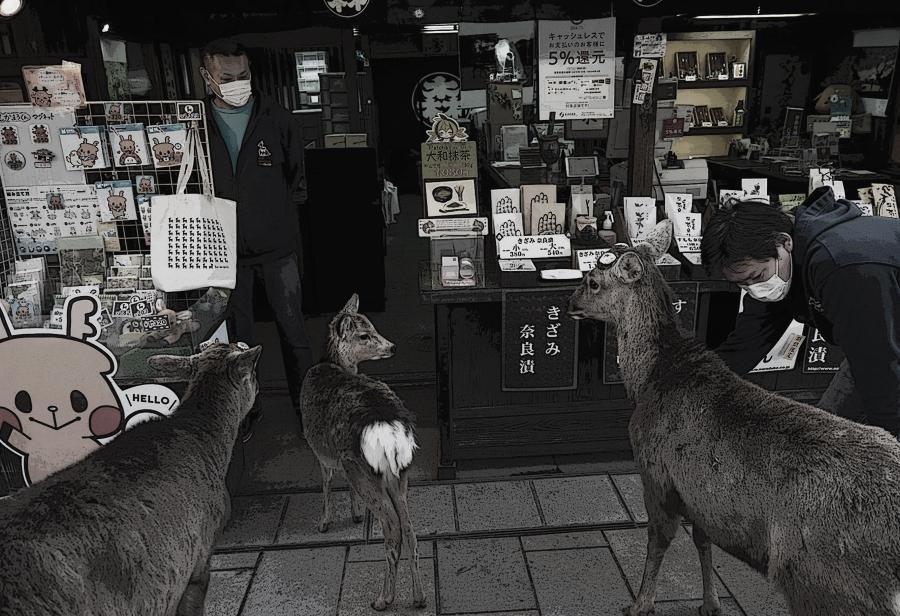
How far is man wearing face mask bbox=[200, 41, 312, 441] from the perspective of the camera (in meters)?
4.50

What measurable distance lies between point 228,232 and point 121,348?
1.07 metres

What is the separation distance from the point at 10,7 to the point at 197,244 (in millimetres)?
1928

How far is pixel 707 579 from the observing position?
3.55m

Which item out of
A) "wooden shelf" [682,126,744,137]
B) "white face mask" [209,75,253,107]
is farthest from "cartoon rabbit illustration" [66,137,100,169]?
"wooden shelf" [682,126,744,137]

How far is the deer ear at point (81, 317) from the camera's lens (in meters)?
4.00

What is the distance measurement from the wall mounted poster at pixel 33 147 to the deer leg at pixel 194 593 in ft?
9.00

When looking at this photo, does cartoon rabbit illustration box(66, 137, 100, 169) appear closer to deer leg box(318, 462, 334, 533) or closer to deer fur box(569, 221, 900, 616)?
deer leg box(318, 462, 334, 533)

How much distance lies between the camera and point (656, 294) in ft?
11.2

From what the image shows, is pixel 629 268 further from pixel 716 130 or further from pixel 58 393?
pixel 716 130

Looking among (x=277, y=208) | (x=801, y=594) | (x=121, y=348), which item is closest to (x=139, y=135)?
(x=277, y=208)

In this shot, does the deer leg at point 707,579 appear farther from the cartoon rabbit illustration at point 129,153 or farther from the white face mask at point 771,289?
the cartoon rabbit illustration at point 129,153

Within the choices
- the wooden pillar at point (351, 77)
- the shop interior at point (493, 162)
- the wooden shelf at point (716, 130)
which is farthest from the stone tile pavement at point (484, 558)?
the wooden shelf at point (716, 130)

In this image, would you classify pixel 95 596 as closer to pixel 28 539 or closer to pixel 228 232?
pixel 28 539

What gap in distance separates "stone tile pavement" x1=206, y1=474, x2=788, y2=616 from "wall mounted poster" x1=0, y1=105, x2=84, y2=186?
252 centimetres
